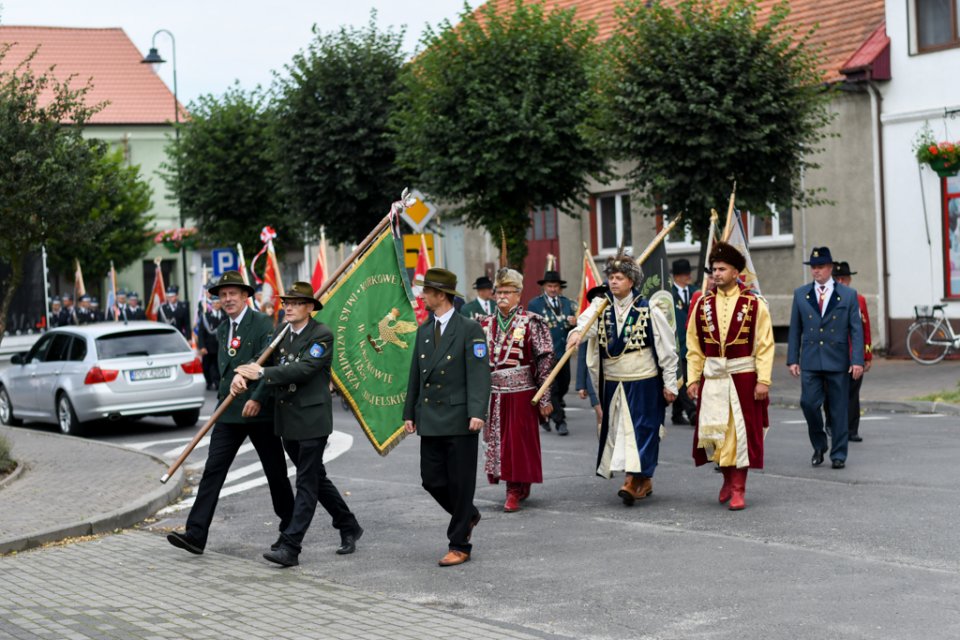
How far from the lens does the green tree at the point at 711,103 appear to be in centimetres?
2091

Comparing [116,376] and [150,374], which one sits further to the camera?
[150,374]

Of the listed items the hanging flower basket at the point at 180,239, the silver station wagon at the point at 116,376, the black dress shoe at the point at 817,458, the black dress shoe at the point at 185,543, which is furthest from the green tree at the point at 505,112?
the hanging flower basket at the point at 180,239

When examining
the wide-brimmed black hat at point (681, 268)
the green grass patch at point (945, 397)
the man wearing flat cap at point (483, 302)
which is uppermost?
the wide-brimmed black hat at point (681, 268)

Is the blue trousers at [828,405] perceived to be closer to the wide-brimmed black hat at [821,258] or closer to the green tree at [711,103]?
the wide-brimmed black hat at [821,258]

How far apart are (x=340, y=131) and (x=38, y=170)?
51.6ft

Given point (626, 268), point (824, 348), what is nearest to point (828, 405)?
point (824, 348)

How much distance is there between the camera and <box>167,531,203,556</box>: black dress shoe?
889cm

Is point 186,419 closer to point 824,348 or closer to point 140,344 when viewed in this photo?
point 140,344

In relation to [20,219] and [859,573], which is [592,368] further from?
[20,219]

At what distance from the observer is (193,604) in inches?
294

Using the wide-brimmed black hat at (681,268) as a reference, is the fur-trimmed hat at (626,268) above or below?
below

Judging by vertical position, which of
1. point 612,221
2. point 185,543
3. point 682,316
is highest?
point 612,221

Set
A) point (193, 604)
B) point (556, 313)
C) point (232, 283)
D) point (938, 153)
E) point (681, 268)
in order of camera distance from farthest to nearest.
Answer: point (938, 153) → point (556, 313) → point (681, 268) → point (232, 283) → point (193, 604)

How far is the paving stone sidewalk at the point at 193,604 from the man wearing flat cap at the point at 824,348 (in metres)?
4.86
